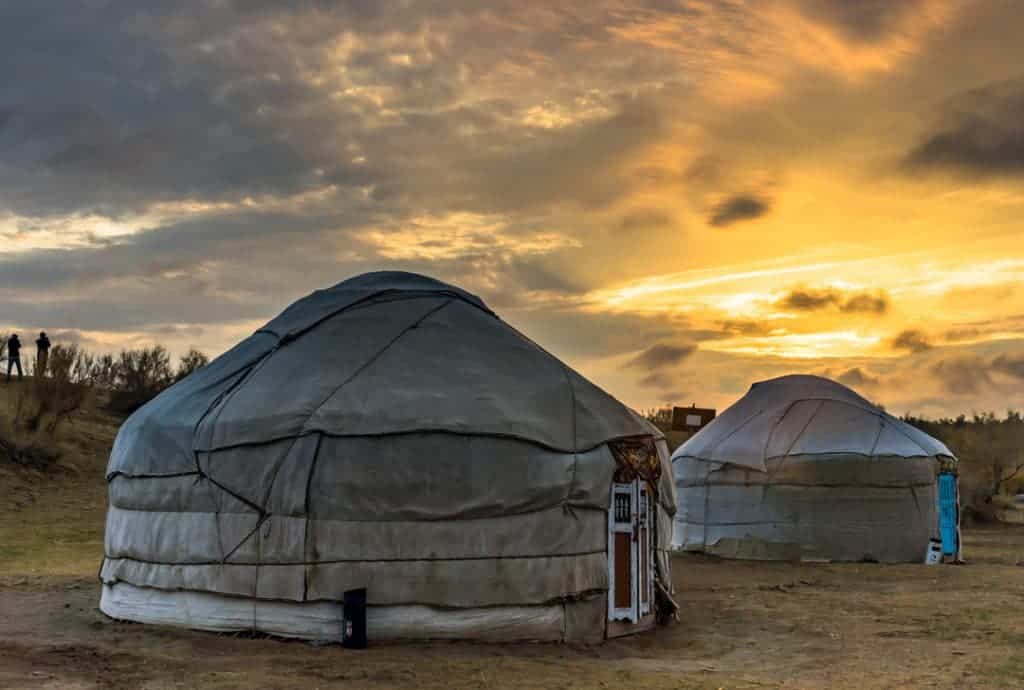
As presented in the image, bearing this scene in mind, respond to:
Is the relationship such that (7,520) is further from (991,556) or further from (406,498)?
(991,556)

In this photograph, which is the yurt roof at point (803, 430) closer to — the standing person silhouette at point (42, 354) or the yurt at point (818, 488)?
the yurt at point (818, 488)

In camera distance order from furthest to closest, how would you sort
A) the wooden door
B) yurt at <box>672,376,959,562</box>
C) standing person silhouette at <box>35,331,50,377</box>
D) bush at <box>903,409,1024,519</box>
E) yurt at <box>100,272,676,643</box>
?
bush at <box>903,409,1024,519</box> → standing person silhouette at <box>35,331,50,377</box> → yurt at <box>672,376,959,562</box> → the wooden door → yurt at <box>100,272,676,643</box>

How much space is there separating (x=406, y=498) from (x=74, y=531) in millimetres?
10903

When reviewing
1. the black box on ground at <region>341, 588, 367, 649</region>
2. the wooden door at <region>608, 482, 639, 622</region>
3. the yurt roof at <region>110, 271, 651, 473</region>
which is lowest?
the black box on ground at <region>341, 588, 367, 649</region>

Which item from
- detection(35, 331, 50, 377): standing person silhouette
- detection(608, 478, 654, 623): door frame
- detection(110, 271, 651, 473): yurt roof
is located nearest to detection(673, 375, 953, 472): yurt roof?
detection(608, 478, 654, 623): door frame

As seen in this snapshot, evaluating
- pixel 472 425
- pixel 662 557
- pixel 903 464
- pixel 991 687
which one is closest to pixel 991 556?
pixel 903 464

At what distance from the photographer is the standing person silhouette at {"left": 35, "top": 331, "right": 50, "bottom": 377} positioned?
79.6 ft

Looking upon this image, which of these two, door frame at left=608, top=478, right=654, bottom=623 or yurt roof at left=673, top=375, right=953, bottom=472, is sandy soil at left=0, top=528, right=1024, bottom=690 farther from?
yurt roof at left=673, top=375, right=953, bottom=472

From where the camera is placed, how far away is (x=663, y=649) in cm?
923

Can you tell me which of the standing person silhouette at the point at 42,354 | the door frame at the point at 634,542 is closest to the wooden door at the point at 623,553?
the door frame at the point at 634,542

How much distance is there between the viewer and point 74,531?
17.5 meters

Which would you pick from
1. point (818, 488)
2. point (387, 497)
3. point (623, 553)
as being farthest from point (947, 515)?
point (387, 497)

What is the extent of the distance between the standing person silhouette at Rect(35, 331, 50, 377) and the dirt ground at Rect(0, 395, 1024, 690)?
10.4 meters

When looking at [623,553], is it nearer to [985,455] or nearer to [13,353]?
[13,353]
